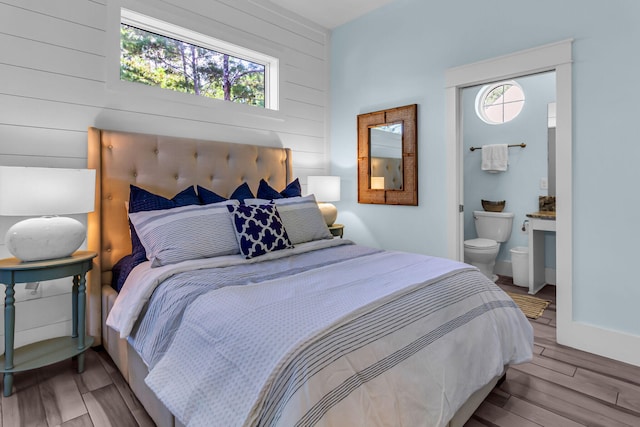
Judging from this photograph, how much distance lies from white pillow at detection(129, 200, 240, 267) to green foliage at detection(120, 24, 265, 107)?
4.01 feet

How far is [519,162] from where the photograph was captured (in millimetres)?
4094

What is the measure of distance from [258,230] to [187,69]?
1.70 meters

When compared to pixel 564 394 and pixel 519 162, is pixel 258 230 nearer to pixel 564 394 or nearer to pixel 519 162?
pixel 564 394

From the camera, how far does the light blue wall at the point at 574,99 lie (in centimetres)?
217

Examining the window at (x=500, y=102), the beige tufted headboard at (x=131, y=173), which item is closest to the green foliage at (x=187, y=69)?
the beige tufted headboard at (x=131, y=173)

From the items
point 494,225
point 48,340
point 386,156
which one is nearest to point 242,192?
point 386,156

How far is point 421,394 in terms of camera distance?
1.18 meters

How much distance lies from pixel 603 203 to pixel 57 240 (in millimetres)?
3330

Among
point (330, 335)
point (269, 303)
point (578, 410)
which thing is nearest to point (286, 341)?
point (330, 335)

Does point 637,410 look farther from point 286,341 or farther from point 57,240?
point 57,240

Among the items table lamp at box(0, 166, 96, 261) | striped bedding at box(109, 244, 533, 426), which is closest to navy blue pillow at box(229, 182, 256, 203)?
table lamp at box(0, 166, 96, 261)

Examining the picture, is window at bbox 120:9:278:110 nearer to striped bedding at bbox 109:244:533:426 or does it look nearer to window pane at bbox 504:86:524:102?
striped bedding at bbox 109:244:533:426

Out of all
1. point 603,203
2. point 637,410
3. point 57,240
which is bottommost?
point 637,410

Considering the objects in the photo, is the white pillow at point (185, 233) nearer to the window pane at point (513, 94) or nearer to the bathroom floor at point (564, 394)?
the bathroom floor at point (564, 394)
